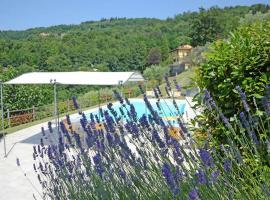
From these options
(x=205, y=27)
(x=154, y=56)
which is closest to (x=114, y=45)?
(x=154, y=56)

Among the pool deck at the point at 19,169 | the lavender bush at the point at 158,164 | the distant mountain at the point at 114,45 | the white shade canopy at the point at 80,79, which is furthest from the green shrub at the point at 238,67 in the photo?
the distant mountain at the point at 114,45

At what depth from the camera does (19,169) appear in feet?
23.6

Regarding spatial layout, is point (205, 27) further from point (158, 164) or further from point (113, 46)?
point (158, 164)

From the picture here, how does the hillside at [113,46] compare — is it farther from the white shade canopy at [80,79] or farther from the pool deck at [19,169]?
the white shade canopy at [80,79]

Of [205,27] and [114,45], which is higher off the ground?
[205,27]

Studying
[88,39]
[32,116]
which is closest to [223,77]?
[32,116]

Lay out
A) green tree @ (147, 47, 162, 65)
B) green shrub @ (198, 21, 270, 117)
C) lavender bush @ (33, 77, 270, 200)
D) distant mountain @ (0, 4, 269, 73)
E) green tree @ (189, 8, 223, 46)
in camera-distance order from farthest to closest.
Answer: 1. green tree @ (147, 47, 162, 65)
2. distant mountain @ (0, 4, 269, 73)
3. green tree @ (189, 8, 223, 46)
4. green shrub @ (198, 21, 270, 117)
5. lavender bush @ (33, 77, 270, 200)

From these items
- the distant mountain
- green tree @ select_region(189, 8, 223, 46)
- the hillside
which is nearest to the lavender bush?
the hillside

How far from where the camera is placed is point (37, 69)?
50062 millimetres

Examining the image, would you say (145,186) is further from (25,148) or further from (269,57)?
(25,148)

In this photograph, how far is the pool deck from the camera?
222 inches

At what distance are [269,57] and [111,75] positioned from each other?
7.01 metres

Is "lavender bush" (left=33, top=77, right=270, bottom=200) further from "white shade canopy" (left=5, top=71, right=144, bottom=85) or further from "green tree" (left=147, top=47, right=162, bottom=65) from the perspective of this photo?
"green tree" (left=147, top=47, right=162, bottom=65)

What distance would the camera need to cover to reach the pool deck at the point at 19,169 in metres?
5.63
